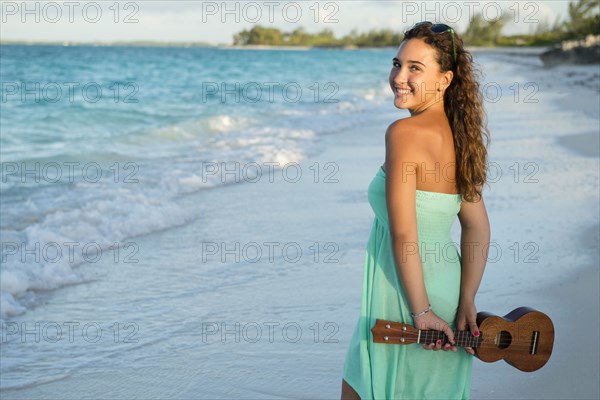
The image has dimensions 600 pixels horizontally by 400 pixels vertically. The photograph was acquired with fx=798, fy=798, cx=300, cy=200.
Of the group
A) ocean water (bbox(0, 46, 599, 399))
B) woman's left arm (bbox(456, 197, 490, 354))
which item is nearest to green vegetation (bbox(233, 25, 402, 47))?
ocean water (bbox(0, 46, 599, 399))

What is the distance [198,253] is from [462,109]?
438 cm

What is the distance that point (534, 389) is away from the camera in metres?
3.82

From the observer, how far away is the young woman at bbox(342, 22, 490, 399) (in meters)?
2.38

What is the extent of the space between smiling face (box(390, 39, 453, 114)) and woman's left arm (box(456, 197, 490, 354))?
1.18ft

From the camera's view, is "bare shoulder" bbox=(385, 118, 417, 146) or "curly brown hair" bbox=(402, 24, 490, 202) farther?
"curly brown hair" bbox=(402, 24, 490, 202)

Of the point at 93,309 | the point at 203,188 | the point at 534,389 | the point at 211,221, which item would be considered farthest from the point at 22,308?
the point at 203,188

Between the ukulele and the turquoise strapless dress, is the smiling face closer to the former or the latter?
the turquoise strapless dress

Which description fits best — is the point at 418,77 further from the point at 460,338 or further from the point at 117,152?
the point at 117,152

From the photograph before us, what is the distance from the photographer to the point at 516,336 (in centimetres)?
248

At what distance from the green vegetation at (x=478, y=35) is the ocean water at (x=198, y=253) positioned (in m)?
59.2

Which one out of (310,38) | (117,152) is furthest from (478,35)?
(117,152)

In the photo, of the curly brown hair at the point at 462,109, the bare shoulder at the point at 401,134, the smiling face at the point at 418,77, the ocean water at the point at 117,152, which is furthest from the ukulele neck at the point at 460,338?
the ocean water at the point at 117,152

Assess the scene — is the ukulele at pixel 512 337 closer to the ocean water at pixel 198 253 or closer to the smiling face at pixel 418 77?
the smiling face at pixel 418 77

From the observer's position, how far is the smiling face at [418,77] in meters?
2.41
